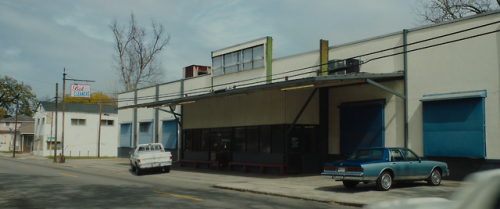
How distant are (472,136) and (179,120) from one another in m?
20.7

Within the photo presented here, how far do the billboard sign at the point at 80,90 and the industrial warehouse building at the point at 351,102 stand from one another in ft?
60.0

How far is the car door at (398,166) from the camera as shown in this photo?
572 inches

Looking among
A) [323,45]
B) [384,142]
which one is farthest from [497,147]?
[323,45]

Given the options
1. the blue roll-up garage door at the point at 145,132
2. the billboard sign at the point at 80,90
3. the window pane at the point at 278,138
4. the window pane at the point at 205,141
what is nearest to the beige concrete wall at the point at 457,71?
the window pane at the point at 278,138

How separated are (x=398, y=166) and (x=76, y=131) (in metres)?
53.0

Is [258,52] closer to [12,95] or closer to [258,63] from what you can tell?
[258,63]

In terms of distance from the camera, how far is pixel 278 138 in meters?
22.8

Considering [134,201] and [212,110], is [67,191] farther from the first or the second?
[212,110]

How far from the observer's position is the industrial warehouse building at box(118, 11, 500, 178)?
16.8 m

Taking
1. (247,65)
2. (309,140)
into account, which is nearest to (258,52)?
(247,65)

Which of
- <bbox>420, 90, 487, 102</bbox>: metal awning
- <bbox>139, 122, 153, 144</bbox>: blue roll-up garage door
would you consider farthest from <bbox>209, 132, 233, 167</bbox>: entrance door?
<bbox>420, 90, 487, 102</bbox>: metal awning

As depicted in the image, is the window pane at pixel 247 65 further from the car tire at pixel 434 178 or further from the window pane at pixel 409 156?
the car tire at pixel 434 178

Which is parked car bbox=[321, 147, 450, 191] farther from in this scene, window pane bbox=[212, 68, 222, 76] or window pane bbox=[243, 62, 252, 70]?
window pane bbox=[212, 68, 222, 76]

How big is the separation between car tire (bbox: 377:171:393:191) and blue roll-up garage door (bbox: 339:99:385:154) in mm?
5608
